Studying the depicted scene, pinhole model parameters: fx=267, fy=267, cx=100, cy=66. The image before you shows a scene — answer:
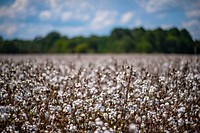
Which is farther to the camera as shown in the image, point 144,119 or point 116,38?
point 116,38

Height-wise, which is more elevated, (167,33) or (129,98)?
(167,33)

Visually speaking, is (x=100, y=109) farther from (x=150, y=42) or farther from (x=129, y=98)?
(x=150, y=42)

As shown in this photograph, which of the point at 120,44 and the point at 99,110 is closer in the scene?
the point at 99,110

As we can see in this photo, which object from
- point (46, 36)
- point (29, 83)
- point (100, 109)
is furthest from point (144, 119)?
point (46, 36)

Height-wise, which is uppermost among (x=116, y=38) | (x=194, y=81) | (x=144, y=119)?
(x=116, y=38)

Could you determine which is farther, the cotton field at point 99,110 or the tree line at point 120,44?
the tree line at point 120,44

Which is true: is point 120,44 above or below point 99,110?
above

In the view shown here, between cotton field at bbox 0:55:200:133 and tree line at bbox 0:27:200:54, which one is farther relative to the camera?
tree line at bbox 0:27:200:54

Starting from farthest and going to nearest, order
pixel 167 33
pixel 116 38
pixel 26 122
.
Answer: pixel 116 38, pixel 167 33, pixel 26 122

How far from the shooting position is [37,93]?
323 inches

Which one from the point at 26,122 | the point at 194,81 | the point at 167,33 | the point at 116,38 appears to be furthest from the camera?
the point at 116,38

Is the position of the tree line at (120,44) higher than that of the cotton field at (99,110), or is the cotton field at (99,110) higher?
the tree line at (120,44)

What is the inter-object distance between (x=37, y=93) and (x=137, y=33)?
80.7m

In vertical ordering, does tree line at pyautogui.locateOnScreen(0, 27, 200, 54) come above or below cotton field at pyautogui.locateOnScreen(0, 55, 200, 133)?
above
